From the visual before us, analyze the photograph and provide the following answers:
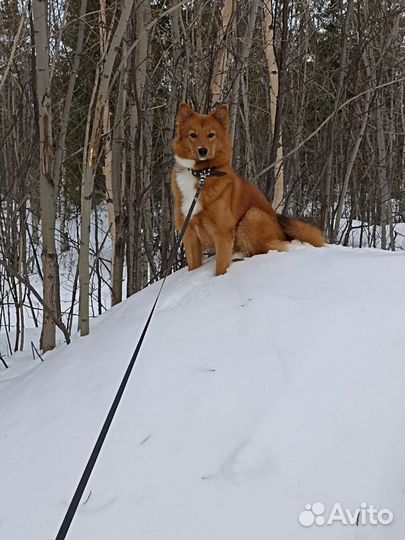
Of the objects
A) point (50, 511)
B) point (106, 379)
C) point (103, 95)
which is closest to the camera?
point (50, 511)

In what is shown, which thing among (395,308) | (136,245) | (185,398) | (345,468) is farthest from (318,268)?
(136,245)

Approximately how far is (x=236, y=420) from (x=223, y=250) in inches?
76.7

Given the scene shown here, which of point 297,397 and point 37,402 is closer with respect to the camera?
point 297,397

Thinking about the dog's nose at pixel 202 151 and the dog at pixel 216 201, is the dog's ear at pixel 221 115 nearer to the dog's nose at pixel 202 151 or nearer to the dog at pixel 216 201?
the dog at pixel 216 201

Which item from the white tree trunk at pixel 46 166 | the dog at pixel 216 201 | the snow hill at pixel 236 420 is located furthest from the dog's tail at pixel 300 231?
the white tree trunk at pixel 46 166

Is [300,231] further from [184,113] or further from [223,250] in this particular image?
[184,113]

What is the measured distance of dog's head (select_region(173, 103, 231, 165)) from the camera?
162 inches

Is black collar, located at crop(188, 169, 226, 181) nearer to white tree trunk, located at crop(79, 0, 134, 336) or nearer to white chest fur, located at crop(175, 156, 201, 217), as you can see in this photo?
white chest fur, located at crop(175, 156, 201, 217)

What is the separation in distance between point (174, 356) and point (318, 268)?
113cm

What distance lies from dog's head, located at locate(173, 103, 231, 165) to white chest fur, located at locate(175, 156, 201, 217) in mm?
50

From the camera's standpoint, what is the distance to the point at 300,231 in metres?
4.52

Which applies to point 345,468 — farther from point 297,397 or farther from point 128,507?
point 128,507

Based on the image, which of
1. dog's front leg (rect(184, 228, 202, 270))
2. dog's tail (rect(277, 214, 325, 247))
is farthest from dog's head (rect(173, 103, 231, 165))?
dog's tail (rect(277, 214, 325, 247))

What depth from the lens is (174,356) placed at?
287 centimetres
